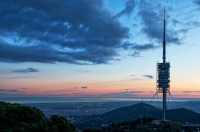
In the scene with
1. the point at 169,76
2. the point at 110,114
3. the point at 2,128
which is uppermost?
the point at 169,76

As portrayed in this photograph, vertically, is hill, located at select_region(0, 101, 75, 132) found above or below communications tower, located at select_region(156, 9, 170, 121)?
below

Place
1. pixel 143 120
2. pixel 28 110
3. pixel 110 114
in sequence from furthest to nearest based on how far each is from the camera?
pixel 110 114, pixel 143 120, pixel 28 110

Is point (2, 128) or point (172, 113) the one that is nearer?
point (2, 128)

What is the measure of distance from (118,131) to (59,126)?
135ft

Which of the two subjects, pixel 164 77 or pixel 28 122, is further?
pixel 164 77

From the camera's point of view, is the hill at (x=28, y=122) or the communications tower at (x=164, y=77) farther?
the communications tower at (x=164, y=77)

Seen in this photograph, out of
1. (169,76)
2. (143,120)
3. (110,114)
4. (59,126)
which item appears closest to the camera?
(59,126)

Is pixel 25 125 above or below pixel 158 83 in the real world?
below

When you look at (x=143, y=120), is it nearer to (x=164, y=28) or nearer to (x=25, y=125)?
(x=164, y=28)

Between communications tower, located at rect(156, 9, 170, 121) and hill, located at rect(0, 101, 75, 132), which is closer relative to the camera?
hill, located at rect(0, 101, 75, 132)

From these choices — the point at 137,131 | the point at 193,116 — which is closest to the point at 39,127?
the point at 137,131

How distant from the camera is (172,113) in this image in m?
154

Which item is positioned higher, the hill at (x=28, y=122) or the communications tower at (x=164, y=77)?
the communications tower at (x=164, y=77)

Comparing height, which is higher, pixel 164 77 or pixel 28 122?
pixel 164 77
